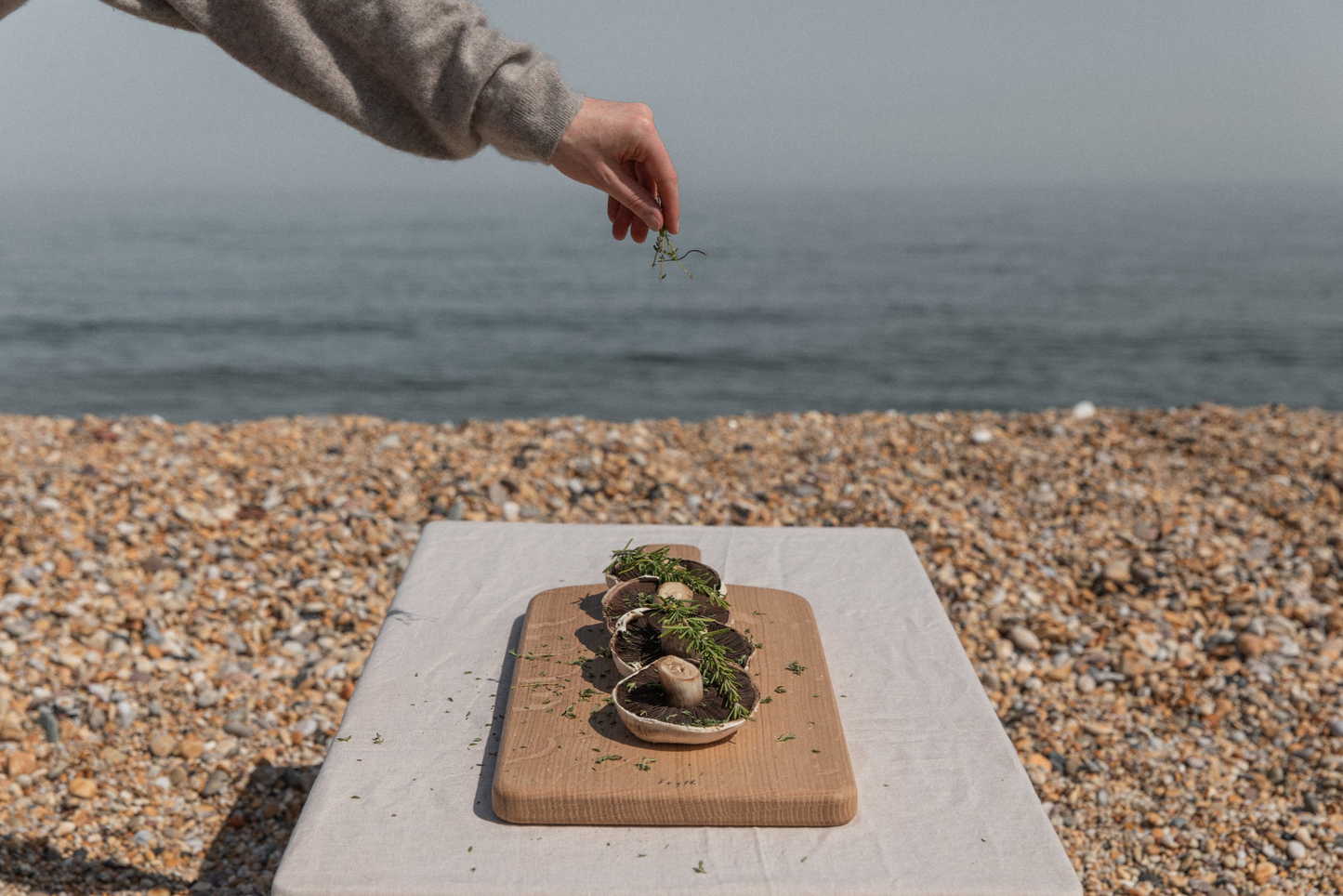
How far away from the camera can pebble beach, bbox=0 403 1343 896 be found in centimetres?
285

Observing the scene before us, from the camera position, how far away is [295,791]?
9.73ft

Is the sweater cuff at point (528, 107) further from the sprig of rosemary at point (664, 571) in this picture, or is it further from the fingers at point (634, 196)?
the sprig of rosemary at point (664, 571)

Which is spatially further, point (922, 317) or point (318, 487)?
point (922, 317)

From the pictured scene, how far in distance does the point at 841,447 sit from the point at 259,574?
331cm

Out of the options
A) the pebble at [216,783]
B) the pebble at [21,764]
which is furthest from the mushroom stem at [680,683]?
the pebble at [21,764]

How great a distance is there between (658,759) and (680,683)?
5.5 inches

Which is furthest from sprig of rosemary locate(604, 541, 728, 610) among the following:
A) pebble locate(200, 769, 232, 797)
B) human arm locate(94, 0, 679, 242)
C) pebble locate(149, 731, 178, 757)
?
pebble locate(149, 731, 178, 757)

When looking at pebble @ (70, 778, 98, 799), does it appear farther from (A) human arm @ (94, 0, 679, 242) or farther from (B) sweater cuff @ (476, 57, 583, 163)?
(B) sweater cuff @ (476, 57, 583, 163)

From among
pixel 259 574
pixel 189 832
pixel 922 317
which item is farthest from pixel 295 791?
pixel 922 317

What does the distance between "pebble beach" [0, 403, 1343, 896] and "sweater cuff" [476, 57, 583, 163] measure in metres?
2.25

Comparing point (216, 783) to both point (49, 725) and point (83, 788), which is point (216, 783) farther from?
point (49, 725)

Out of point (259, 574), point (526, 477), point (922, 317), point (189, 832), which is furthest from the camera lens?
point (922, 317)

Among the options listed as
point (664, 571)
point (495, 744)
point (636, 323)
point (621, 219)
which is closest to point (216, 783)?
point (495, 744)

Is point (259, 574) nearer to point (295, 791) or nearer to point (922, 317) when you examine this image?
point (295, 791)
